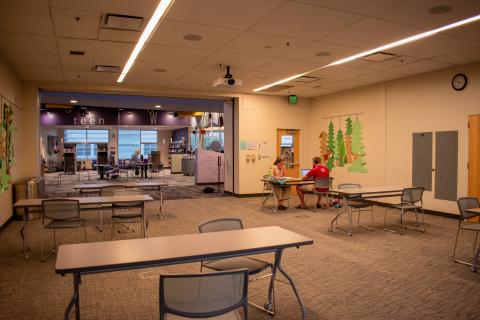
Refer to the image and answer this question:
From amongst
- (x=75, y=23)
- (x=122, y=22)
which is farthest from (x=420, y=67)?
(x=75, y=23)

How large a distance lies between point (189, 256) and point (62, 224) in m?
3.25

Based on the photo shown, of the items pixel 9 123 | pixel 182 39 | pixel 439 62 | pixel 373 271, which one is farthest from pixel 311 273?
pixel 9 123

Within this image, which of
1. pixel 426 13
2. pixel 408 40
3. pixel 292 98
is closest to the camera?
pixel 426 13

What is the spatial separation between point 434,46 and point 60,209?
21.6 feet

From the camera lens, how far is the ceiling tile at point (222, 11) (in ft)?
13.8

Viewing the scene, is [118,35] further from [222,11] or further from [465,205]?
[465,205]

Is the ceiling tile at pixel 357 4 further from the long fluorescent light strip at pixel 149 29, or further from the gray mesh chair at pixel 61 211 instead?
the gray mesh chair at pixel 61 211

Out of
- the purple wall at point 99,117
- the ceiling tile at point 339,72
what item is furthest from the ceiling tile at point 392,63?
the purple wall at point 99,117

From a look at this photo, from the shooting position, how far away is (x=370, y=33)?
5.31 metres

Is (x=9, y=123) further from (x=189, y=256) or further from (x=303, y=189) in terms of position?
(x=303, y=189)

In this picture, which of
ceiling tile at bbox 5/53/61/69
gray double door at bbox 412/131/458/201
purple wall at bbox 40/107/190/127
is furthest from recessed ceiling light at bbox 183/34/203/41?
purple wall at bbox 40/107/190/127

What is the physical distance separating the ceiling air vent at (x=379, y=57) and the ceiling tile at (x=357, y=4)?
2247 mm

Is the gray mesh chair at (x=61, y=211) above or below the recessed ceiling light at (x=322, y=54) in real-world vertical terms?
below

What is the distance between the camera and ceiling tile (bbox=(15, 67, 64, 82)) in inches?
295
